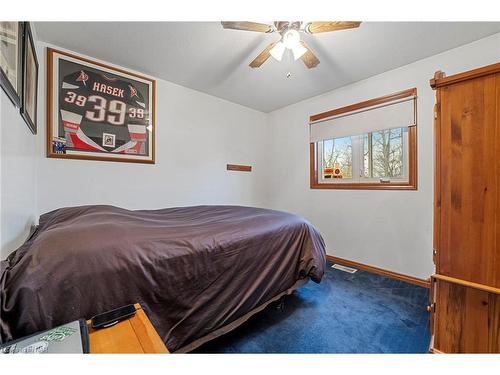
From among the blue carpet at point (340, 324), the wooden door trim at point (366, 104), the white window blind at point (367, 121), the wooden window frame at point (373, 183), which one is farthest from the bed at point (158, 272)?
the wooden door trim at point (366, 104)

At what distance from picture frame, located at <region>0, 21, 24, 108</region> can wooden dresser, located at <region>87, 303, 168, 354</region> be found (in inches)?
36.8

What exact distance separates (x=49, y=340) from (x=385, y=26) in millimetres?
2542

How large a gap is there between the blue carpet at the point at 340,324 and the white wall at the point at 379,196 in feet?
1.27

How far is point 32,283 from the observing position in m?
0.67

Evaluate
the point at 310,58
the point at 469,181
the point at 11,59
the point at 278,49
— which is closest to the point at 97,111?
the point at 11,59

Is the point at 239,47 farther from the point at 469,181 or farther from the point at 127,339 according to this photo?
the point at 127,339

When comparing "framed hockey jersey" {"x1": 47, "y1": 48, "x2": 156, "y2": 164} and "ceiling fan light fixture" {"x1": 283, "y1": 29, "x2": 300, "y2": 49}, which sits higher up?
"ceiling fan light fixture" {"x1": 283, "y1": 29, "x2": 300, "y2": 49}

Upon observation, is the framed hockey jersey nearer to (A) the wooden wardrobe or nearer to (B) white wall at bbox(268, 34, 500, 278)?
(B) white wall at bbox(268, 34, 500, 278)

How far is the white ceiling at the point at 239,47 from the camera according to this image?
1.66 m

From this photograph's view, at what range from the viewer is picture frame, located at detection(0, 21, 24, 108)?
0.77m

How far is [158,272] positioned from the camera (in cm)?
94

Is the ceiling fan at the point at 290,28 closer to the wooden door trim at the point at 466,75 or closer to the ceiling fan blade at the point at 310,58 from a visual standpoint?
the ceiling fan blade at the point at 310,58

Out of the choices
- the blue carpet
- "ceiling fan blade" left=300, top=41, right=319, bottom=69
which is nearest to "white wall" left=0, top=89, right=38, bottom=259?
the blue carpet
